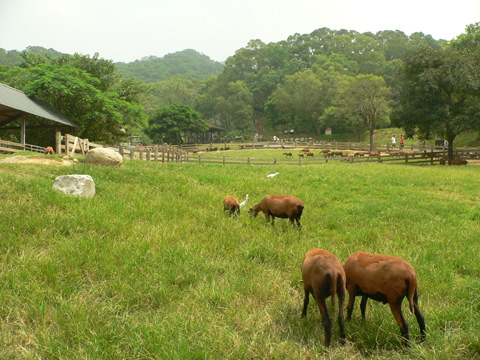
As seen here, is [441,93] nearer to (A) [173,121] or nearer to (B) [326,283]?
(B) [326,283]

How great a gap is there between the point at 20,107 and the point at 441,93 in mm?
29613

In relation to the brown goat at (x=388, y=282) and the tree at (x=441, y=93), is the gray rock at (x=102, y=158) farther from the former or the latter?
the tree at (x=441, y=93)

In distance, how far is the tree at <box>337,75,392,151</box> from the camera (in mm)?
41406

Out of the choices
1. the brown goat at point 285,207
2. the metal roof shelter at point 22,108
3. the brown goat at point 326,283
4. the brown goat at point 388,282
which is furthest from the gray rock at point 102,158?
the brown goat at point 388,282

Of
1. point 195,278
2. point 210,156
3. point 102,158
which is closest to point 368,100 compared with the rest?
point 210,156

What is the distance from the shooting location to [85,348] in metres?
2.80

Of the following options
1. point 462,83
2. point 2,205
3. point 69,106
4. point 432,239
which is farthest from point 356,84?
point 2,205

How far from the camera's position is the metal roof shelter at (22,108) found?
15765 mm

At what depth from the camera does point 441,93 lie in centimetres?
2428

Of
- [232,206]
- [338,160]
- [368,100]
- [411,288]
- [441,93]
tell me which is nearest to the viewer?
[411,288]

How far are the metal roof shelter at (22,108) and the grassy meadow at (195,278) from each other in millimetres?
10732

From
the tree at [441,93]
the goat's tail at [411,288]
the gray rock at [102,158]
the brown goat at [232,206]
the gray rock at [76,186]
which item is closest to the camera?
the goat's tail at [411,288]

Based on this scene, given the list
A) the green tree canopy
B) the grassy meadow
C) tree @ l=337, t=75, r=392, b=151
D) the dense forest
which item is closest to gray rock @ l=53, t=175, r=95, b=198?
the grassy meadow

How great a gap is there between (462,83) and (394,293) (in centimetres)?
2719
